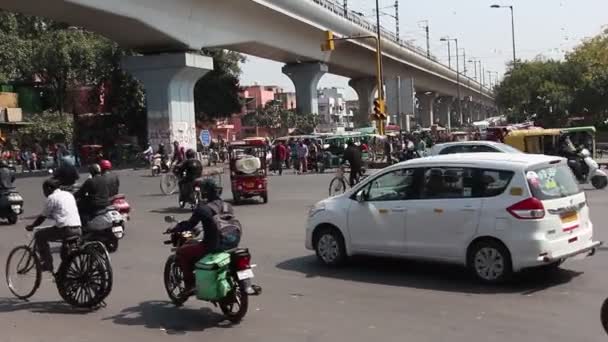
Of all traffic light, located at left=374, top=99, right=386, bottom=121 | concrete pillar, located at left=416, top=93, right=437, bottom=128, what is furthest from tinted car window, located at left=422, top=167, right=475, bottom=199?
concrete pillar, located at left=416, top=93, right=437, bottom=128

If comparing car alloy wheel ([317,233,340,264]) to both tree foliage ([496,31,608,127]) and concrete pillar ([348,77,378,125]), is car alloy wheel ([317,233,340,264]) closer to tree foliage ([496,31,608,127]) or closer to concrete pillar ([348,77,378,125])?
tree foliage ([496,31,608,127])

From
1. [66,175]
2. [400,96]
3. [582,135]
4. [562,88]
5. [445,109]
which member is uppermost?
[445,109]

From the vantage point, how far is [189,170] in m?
17.6

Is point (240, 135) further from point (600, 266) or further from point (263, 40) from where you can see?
point (600, 266)

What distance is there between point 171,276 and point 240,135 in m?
88.4

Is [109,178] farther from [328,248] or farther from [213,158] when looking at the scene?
[213,158]

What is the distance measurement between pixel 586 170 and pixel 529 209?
1281cm

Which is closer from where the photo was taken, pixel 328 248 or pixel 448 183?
pixel 448 183

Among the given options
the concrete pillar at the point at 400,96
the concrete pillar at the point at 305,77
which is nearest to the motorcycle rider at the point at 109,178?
the concrete pillar at the point at 400,96

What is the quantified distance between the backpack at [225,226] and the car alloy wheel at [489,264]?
10.1 ft

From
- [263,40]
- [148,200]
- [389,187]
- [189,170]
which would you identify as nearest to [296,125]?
[263,40]

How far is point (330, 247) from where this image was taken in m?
10.5

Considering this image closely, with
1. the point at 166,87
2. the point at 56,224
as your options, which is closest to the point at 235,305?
the point at 56,224

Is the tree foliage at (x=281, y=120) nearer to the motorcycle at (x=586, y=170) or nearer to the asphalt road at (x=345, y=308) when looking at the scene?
the motorcycle at (x=586, y=170)
